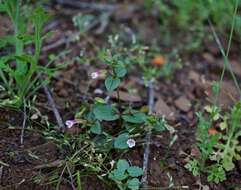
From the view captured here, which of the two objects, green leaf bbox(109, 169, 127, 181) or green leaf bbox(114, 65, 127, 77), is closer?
green leaf bbox(109, 169, 127, 181)

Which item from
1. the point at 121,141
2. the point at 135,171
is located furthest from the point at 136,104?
the point at 135,171

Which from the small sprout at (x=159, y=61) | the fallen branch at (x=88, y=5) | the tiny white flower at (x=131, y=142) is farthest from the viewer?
the fallen branch at (x=88, y=5)

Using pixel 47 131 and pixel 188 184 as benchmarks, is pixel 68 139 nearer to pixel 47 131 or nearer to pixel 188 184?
pixel 47 131

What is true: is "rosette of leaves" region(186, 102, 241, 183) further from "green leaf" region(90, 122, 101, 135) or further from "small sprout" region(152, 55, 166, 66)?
"small sprout" region(152, 55, 166, 66)

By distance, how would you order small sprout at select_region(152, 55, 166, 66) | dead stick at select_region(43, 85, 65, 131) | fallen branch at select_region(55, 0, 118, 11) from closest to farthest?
dead stick at select_region(43, 85, 65, 131)
small sprout at select_region(152, 55, 166, 66)
fallen branch at select_region(55, 0, 118, 11)

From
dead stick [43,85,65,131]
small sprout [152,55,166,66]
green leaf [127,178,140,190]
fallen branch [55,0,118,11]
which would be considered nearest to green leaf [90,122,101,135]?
dead stick [43,85,65,131]

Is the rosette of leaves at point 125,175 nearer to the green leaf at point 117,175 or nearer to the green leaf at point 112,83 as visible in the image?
the green leaf at point 117,175

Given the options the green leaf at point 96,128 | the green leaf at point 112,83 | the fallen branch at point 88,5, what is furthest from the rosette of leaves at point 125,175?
the fallen branch at point 88,5
